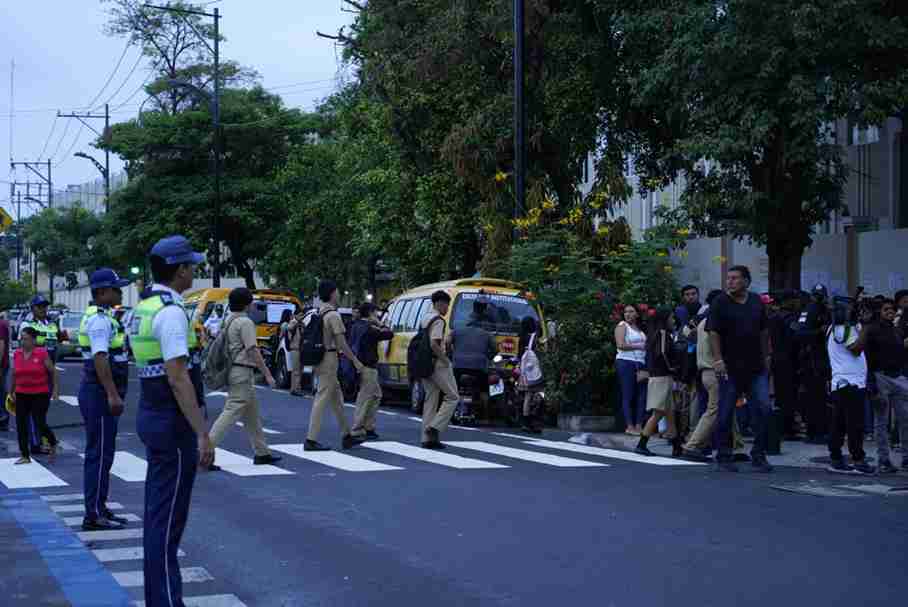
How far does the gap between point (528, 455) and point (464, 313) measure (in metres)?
6.86

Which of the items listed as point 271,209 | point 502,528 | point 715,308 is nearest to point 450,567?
point 502,528

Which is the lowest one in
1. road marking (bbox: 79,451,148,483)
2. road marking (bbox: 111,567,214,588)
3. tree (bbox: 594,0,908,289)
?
road marking (bbox: 111,567,214,588)

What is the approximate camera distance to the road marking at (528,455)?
1466cm

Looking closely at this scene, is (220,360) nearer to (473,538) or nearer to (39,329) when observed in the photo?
(39,329)

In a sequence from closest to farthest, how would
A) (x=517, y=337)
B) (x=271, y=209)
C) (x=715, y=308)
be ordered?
(x=715, y=308)
(x=517, y=337)
(x=271, y=209)

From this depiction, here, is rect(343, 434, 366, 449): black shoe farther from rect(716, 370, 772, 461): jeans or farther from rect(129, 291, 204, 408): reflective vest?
rect(129, 291, 204, 408): reflective vest

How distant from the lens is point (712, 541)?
9484mm

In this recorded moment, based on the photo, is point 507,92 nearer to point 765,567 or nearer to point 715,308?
point 715,308

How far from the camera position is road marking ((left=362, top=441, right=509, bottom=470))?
573 inches

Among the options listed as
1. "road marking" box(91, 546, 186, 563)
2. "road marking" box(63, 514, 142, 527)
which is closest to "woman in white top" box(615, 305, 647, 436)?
"road marking" box(63, 514, 142, 527)

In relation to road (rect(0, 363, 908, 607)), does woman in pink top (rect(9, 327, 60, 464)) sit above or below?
above

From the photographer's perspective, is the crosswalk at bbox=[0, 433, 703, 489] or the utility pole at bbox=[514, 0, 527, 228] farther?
the utility pole at bbox=[514, 0, 527, 228]

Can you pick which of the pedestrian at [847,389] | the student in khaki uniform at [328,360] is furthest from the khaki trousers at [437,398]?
the pedestrian at [847,389]

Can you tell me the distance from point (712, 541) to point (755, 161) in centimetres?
1385
